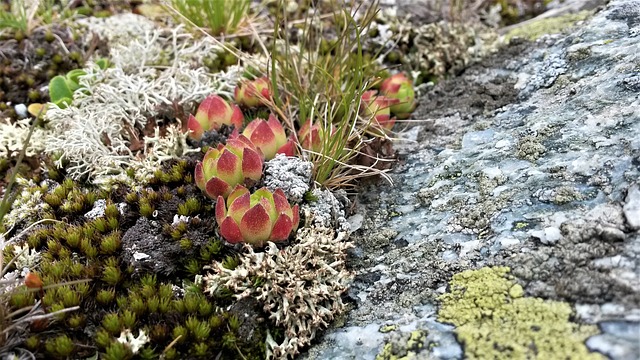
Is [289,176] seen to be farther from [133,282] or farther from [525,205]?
[525,205]

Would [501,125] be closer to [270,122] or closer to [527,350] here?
[270,122]

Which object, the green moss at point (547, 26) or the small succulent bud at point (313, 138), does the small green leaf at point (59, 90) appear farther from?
the green moss at point (547, 26)

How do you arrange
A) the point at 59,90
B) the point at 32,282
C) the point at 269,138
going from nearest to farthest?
1. the point at 32,282
2. the point at 269,138
3. the point at 59,90

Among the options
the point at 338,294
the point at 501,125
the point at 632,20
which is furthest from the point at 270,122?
the point at 632,20

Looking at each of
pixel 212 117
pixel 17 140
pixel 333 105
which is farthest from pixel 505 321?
pixel 17 140

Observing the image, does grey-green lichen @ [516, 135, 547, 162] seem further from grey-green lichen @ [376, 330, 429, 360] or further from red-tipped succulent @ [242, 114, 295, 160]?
red-tipped succulent @ [242, 114, 295, 160]

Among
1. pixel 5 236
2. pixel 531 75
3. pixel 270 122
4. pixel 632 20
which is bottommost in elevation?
pixel 5 236
